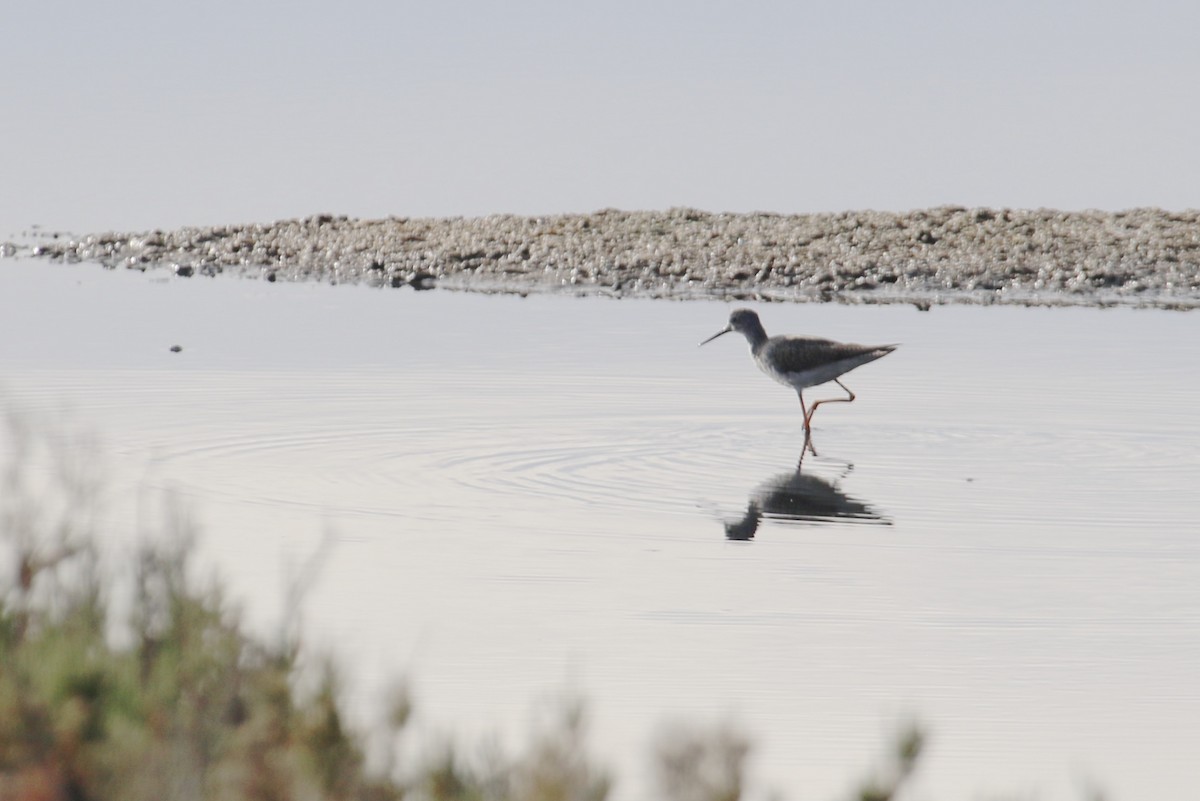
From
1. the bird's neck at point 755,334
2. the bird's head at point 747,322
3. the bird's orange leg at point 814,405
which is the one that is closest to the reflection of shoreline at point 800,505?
the bird's orange leg at point 814,405

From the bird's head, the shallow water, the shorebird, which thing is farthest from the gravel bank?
the shorebird

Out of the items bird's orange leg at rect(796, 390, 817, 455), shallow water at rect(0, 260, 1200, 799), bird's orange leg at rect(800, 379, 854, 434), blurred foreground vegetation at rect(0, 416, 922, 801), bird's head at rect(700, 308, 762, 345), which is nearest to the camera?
blurred foreground vegetation at rect(0, 416, 922, 801)

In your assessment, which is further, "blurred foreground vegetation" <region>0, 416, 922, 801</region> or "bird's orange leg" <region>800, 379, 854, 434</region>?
"bird's orange leg" <region>800, 379, 854, 434</region>

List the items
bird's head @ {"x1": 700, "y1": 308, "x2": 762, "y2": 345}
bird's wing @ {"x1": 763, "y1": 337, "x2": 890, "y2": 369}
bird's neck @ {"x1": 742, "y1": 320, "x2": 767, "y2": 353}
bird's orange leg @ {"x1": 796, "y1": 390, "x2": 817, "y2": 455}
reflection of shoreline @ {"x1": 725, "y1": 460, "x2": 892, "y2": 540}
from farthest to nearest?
bird's head @ {"x1": 700, "y1": 308, "x2": 762, "y2": 345}, bird's neck @ {"x1": 742, "y1": 320, "x2": 767, "y2": 353}, bird's wing @ {"x1": 763, "y1": 337, "x2": 890, "y2": 369}, bird's orange leg @ {"x1": 796, "y1": 390, "x2": 817, "y2": 455}, reflection of shoreline @ {"x1": 725, "y1": 460, "x2": 892, "y2": 540}

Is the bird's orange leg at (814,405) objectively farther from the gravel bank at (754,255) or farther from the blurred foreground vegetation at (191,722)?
the gravel bank at (754,255)

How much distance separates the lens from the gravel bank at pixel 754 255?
29.3 metres

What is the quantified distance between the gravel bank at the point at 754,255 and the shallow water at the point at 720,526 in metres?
8.24

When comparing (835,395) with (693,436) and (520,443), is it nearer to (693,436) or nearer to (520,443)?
(693,436)

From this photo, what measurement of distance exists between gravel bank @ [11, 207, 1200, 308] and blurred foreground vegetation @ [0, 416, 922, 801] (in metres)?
22.3

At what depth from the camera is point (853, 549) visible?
9688 mm

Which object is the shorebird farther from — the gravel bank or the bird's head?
the gravel bank

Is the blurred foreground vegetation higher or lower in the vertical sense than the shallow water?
higher

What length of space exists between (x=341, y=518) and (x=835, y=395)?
7.69m

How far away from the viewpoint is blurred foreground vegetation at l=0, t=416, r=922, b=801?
401 cm
